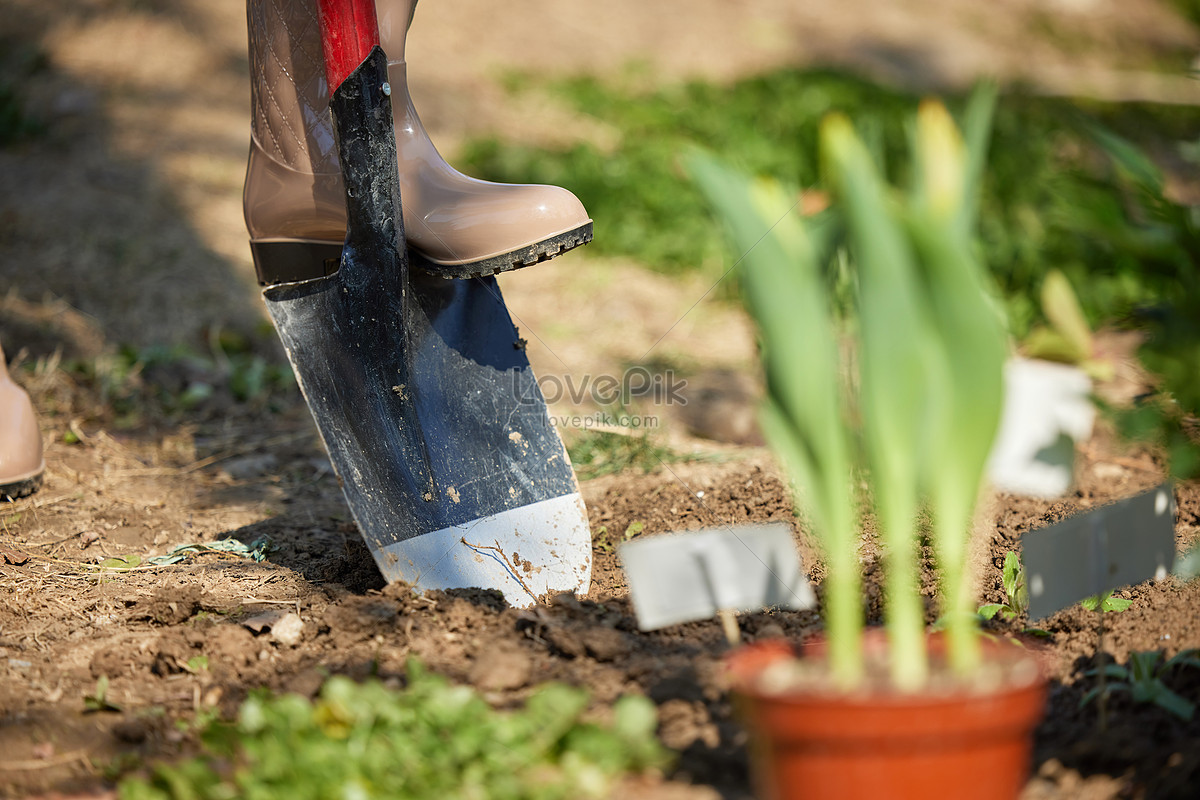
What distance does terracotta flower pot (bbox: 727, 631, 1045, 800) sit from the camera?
2.54ft

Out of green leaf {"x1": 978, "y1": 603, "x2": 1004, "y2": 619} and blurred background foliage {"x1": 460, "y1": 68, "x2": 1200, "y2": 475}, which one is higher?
blurred background foliage {"x1": 460, "y1": 68, "x2": 1200, "y2": 475}

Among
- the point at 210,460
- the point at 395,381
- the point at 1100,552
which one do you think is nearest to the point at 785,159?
the point at 210,460

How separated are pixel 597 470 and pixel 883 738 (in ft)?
5.12

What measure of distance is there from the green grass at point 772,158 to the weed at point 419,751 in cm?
236

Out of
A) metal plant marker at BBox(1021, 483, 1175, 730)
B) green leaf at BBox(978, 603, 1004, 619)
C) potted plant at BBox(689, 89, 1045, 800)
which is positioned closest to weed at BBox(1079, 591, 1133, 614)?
green leaf at BBox(978, 603, 1004, 619)

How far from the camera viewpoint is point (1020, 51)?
7332mm

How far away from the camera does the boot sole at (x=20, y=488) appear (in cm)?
200

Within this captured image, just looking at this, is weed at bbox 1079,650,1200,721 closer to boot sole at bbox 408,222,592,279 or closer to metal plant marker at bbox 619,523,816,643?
metal plant marker at bbox 619,523,816,643

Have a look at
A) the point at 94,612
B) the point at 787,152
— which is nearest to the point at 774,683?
the point at 94,612

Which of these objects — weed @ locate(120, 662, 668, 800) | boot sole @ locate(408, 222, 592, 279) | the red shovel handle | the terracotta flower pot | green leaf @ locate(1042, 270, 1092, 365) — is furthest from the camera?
green leaf @ locate(1042, 270, 1092, 365)

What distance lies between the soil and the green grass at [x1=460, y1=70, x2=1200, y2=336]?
24cm

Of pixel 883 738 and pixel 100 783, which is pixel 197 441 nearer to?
pixel 100 783

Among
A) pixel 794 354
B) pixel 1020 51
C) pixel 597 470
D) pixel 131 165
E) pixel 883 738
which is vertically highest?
pixel 1020 51

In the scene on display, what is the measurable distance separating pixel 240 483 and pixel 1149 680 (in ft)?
6.47
